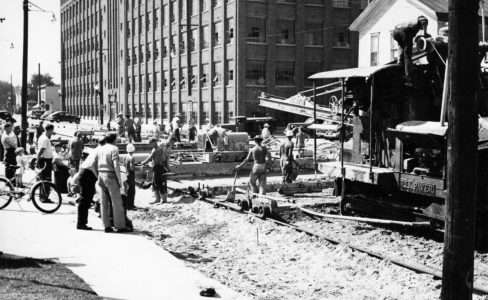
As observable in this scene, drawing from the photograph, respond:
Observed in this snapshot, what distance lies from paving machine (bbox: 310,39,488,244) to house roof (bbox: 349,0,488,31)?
22.8 metres

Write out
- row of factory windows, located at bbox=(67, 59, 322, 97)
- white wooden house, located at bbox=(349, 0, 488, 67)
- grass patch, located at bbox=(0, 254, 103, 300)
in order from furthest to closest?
row of factory windows, located at bbox=(67, 59, 322, 97) < white wooden house, located at bbox=(349, 0, 488, 67) < grass patch, located at bbox=(0, 254, 103, 300)

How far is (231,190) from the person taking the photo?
16531 mm

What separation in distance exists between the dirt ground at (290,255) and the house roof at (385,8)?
24.6 meters

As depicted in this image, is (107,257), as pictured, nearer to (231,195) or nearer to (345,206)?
(345,206)

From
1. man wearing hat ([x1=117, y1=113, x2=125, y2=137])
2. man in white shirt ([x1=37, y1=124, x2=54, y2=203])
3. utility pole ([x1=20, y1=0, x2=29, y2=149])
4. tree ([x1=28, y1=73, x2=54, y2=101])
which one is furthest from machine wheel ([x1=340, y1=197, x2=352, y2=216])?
tree ([x1=28, y1=73, x2=54, y2=101])

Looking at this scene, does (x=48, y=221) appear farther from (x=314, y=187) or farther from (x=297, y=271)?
(x=314, y=187)

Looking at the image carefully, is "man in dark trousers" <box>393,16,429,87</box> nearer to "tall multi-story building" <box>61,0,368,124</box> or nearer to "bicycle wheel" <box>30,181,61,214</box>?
"bicycle wheel" <box>30,181,61,214</box>

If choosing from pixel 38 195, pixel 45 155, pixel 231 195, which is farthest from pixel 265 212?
pixel 45 155

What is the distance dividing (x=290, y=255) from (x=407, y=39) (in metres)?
4.91

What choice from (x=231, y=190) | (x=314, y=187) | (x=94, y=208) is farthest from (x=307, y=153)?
(x=94, y=208)

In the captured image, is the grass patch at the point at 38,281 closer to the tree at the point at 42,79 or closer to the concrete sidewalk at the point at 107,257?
the concrete sidewalk at the point at 107,257

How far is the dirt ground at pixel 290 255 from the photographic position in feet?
27.8

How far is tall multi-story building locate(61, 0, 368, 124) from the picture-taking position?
5038 centimetres

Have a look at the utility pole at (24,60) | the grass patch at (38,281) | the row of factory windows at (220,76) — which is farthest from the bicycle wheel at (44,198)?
the row of factory windows at (220,76)
